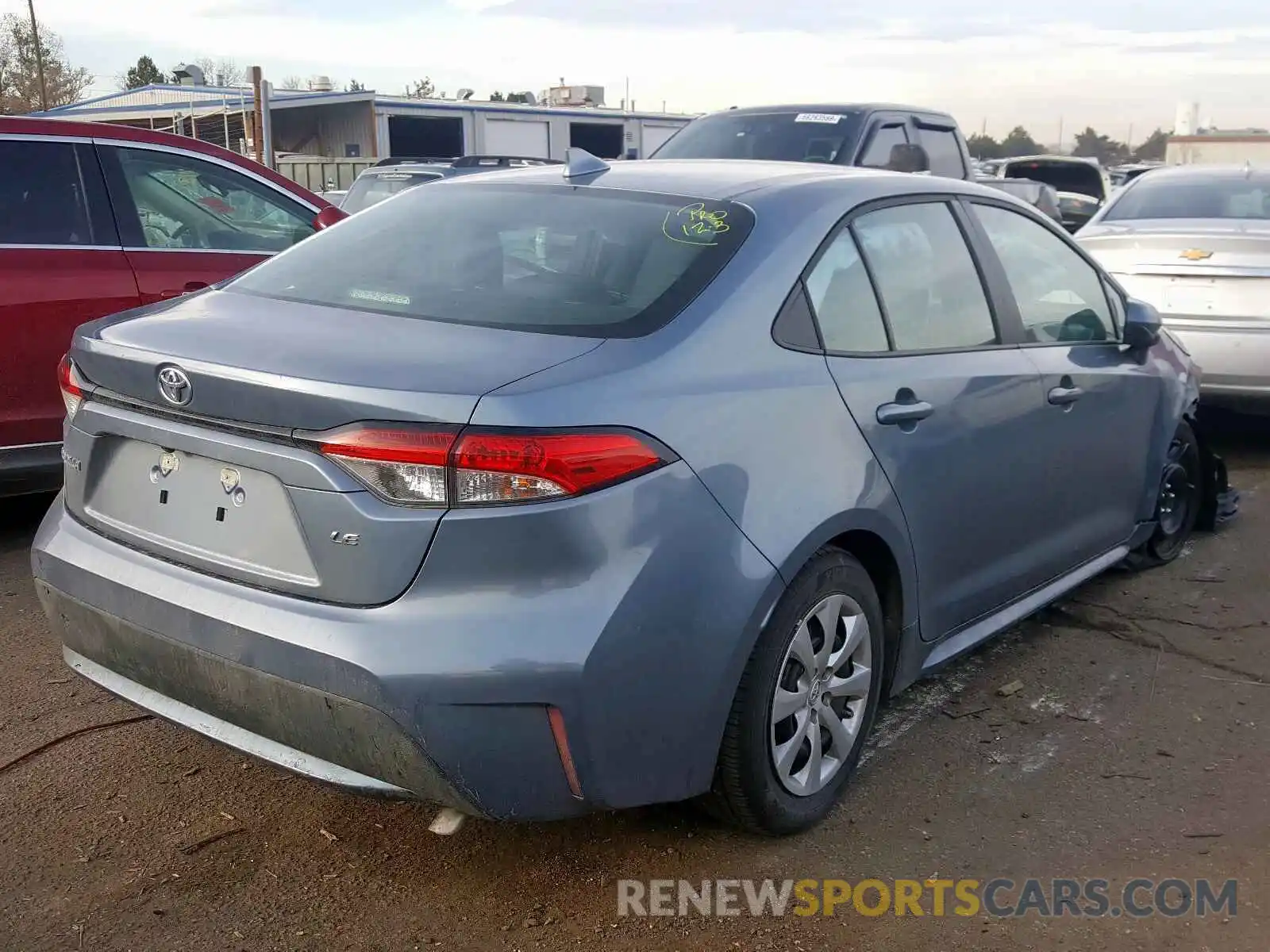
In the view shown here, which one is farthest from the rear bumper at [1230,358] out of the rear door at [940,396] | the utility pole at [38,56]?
the utility pole at [38,56]

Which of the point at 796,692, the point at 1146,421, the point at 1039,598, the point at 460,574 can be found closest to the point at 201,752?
the point at 460,574

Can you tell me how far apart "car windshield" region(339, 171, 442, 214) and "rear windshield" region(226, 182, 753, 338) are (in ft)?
34.6

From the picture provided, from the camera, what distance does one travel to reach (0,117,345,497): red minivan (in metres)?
4.88

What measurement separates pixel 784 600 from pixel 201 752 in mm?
1674

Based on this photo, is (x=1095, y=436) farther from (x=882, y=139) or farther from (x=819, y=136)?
(x=882, y=139)

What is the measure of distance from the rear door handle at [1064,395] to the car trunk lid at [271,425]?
6.14 ft

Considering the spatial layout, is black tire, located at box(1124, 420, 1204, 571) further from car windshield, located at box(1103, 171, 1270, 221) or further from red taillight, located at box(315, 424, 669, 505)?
red taillight, located at box(315, 424, 669, 505)

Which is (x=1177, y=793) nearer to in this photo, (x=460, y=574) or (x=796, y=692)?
(x=796, y=692)

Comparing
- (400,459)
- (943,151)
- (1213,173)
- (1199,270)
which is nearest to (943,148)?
(943,151)

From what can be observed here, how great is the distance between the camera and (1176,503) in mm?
5316

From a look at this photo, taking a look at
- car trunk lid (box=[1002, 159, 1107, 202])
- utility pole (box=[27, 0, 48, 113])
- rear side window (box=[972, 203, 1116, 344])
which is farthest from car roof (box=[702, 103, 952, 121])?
utility pole (box=[27, 0, 48, 113])

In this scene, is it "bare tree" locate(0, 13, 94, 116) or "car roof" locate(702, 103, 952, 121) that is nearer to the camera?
"car roof" locate(702, 103, 952, 121)

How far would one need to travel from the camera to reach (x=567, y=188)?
3418 mm

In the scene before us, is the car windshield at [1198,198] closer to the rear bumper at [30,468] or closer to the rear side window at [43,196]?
the rear side window at [43,196]
